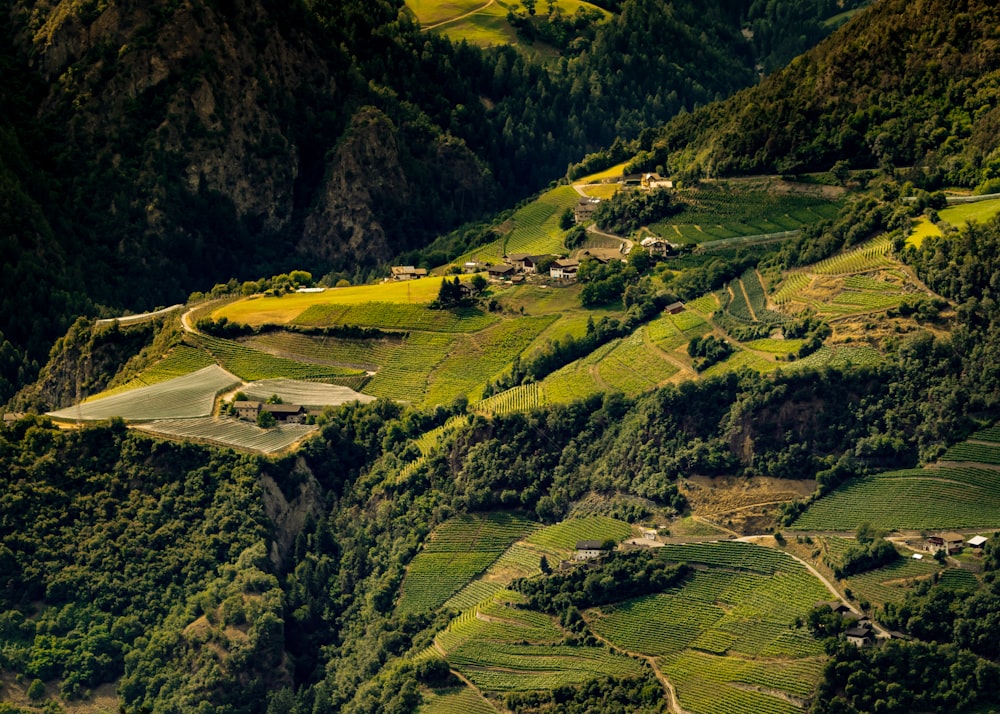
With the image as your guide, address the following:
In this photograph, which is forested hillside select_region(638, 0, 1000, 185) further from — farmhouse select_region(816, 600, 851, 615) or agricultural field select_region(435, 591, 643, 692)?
agricultural field select_region(435, 591, 643, 692)

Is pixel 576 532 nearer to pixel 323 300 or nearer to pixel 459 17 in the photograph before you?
pixel 323 300

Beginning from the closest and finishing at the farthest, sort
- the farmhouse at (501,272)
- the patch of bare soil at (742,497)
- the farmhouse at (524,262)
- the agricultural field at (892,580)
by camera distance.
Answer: the agricultural field at (892,580), the patch of bare soil at (742,497), the farmhouse at (501,272), the farmhouse at (524,262)

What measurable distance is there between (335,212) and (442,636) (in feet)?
142

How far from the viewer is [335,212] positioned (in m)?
136

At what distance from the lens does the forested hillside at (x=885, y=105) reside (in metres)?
113

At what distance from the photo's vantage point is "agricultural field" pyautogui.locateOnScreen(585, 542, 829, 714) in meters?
89.3

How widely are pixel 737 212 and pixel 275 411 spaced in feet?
72.9

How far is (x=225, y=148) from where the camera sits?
134m

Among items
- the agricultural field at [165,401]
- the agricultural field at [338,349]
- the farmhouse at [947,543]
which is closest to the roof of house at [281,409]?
the agricultural field at [165,401]

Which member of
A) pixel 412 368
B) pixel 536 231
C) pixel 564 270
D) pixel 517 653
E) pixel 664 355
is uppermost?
pixel 564 270

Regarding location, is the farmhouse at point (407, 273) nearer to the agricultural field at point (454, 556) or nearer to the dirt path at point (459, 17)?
the agricultural field at point (454, 556)

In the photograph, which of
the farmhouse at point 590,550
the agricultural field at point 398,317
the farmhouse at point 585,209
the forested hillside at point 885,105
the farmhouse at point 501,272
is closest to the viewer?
the farmhouse at point 590,550

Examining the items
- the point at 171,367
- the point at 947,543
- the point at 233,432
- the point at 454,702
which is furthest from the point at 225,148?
the point at 947,543

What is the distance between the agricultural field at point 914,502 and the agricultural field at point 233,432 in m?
23.2
